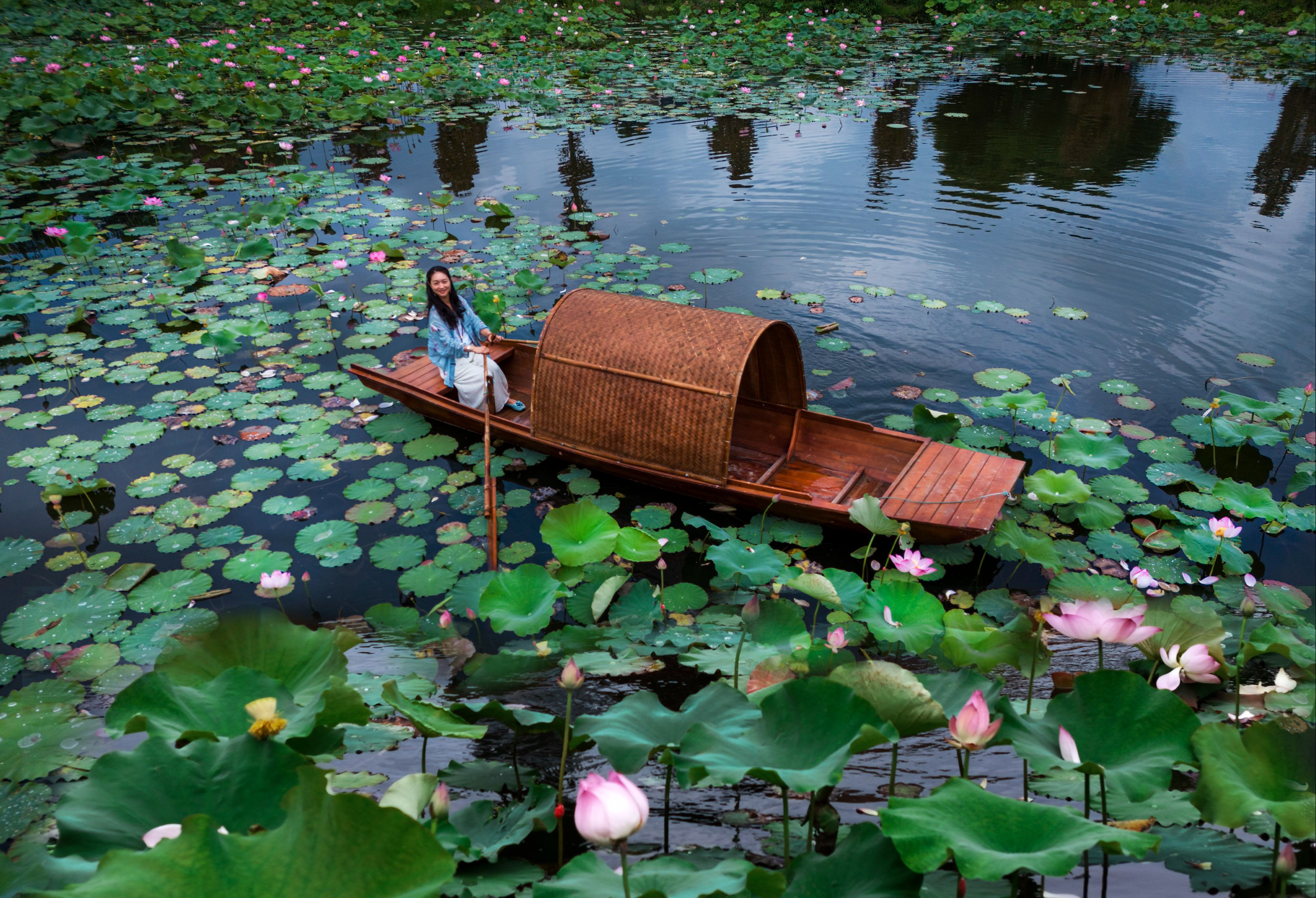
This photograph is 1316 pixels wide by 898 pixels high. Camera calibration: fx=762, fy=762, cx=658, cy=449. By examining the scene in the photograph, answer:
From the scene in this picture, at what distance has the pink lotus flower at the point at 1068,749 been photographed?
152 centimetres

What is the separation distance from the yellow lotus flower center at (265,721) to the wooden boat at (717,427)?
9.90 ft

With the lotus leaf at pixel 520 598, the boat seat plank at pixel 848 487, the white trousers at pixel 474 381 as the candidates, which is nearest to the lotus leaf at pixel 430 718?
the lotus leaf at pixel 520 598

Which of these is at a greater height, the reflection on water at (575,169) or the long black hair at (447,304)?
the reflection on water at (575,169)

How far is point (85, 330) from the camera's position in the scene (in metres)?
6.62

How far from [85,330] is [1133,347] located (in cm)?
891

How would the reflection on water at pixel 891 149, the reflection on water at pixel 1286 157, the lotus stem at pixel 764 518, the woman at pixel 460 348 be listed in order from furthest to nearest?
the reflection on water at pixel 891 149, the reflection on water at pixel 1286 157, the woman at pixel 460 348, the lotus stem at pixel 764 518

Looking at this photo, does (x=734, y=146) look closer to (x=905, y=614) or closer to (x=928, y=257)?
(x=928, y=257)

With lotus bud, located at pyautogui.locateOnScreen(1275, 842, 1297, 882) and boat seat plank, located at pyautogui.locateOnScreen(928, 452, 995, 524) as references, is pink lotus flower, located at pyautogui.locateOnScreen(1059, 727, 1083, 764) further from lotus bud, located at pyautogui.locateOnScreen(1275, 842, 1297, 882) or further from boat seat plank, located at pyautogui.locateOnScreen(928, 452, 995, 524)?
boat seat plank, located at pyautogui.locateOnScreen(928, 452, 995, 524)

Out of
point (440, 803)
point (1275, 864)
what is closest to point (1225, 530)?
point (1275, 864)

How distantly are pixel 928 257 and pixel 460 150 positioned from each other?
732 centimetres

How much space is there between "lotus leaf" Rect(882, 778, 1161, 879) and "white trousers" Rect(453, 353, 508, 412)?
14.2 feet

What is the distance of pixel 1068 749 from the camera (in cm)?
153

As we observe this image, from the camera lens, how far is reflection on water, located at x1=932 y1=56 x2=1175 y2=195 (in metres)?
10.2

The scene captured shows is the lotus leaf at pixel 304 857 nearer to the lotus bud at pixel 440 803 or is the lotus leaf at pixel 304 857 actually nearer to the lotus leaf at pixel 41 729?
the lotus bud at pixel 440 803
